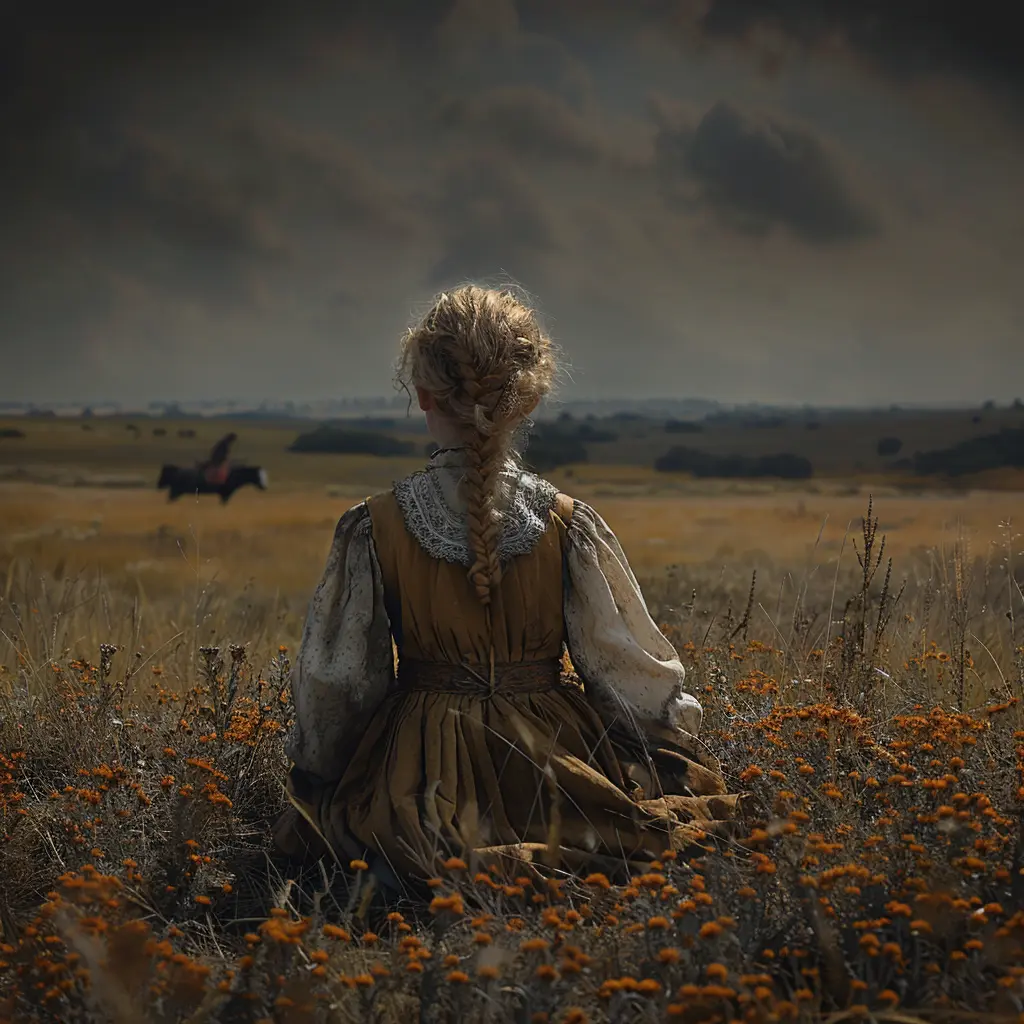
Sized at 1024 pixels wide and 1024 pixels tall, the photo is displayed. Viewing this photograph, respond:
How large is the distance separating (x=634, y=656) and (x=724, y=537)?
948 cm

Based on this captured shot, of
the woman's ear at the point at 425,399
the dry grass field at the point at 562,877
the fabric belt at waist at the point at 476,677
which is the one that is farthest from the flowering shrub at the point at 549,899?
the woman's ear at the point at 425,399

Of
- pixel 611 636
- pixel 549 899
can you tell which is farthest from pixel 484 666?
pixel 549 899

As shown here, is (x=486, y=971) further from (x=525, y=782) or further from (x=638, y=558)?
(x=638, y=558)

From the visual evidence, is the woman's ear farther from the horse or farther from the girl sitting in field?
the horse

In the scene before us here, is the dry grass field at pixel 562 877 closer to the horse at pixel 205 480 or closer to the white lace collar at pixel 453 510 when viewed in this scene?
the white lace collar at pixel 453 510

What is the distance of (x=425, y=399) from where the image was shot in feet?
11.6

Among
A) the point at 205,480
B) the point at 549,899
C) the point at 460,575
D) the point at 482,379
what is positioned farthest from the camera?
the point at 205,480

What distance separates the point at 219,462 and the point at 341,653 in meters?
19.4

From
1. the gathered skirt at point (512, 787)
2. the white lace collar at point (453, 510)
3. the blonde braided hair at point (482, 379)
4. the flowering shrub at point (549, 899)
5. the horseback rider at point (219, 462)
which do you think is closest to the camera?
the flowering shrub at point (549, 899)

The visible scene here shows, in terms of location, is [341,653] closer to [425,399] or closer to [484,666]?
[484,666]

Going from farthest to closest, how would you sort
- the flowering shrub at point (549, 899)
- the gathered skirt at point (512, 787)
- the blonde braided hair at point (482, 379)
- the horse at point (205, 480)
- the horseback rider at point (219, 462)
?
the horseback rider at point (219, 462), the horse at point (205, 480), the blonde braided hair at point (482, 379), the gathered skirt at point (512, 787), the flowering shrub at point (549, 899)

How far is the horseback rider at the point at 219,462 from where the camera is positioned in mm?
21938

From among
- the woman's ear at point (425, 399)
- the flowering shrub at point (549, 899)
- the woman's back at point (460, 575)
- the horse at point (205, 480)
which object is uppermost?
the woman's ear at point (425, 399)

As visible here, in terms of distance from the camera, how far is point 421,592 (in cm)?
349
